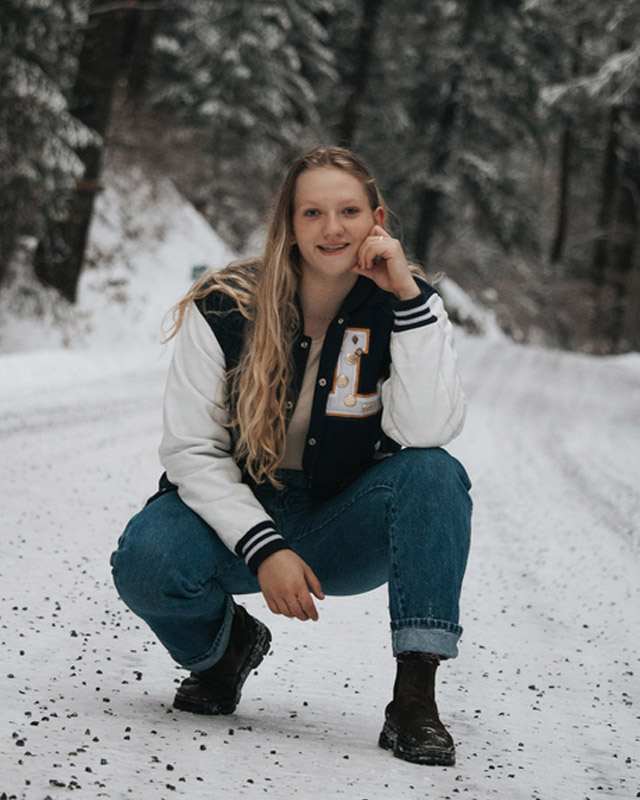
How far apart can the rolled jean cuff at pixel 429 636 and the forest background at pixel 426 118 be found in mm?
12850

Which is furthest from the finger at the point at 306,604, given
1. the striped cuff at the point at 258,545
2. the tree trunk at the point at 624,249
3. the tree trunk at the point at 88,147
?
the tree trunk at the point at 624,249

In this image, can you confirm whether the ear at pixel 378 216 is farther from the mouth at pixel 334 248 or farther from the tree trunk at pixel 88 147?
the tree trunk at pixel 88 147

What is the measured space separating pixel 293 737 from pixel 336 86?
26880 mm

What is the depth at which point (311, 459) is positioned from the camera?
285cm

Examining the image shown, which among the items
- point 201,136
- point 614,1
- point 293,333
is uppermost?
point 614,1

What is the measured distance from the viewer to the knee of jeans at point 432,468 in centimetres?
266

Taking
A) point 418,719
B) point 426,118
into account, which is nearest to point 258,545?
point 418,719

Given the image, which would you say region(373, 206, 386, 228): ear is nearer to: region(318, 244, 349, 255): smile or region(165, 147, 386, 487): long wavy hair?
region(165, 147, 386, 487): long wavy hair

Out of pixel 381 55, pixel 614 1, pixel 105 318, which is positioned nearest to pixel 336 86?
pixel 381 55

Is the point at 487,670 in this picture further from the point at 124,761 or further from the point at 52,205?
the point at 52,205

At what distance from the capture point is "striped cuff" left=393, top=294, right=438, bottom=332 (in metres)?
2.79

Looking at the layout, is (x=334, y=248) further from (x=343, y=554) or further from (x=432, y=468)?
(x=343, y=554)

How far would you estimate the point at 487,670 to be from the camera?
3449 mm

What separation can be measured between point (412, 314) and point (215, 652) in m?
1.04
